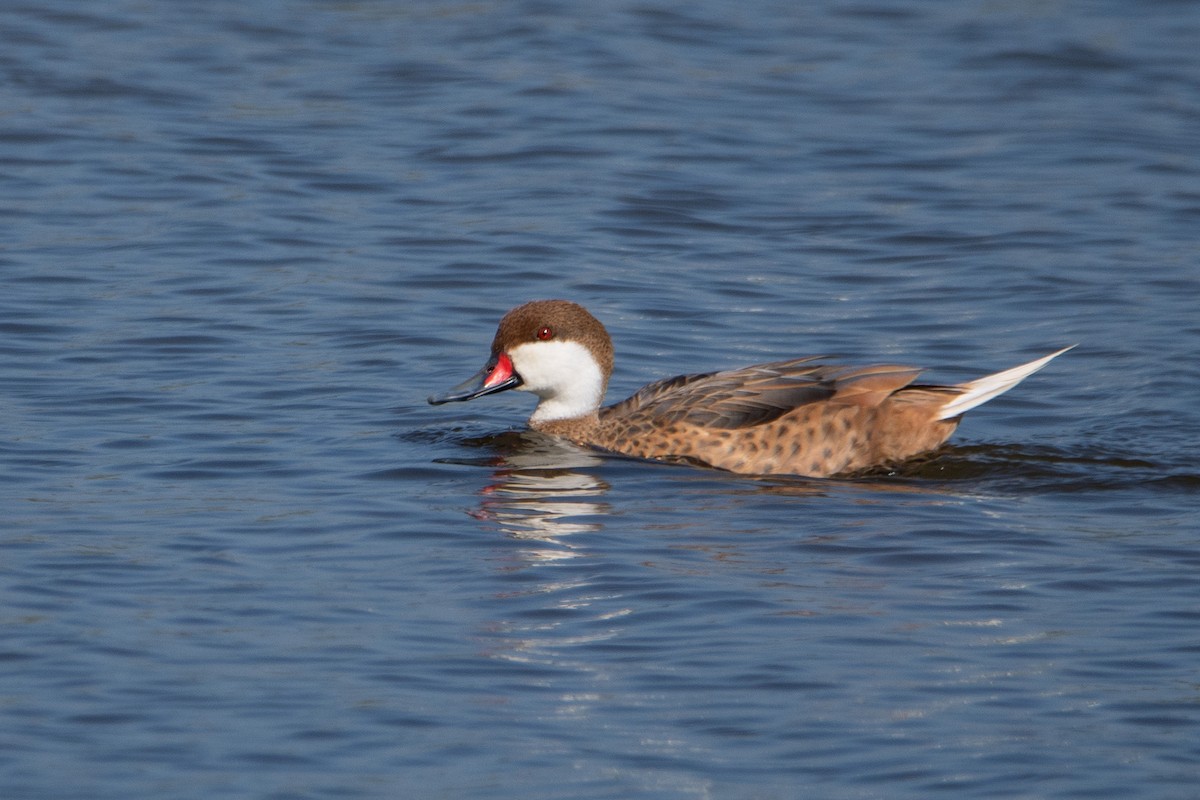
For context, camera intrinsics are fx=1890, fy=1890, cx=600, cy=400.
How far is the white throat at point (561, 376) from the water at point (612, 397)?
316mm

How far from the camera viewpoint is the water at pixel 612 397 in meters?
5.96

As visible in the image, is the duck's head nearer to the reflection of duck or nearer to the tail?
the reflection of duck

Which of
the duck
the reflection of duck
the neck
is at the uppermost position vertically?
the duck

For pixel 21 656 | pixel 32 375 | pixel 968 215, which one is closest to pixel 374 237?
pixel 32 375

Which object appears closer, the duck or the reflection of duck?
the reflection of duck

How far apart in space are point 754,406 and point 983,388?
112cm

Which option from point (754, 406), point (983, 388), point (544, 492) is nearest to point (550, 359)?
point (544, 492)

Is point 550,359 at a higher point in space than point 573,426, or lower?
higher

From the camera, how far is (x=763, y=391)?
30.0 ft

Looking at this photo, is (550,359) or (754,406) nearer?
(754,406)

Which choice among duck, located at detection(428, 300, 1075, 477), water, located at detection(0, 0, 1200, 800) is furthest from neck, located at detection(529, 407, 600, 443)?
water, located at detection(0, 0, 1200, 800)

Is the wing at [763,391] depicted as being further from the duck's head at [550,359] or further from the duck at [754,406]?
the duck's head at [550,359]

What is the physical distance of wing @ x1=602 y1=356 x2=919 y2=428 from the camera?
908 cm

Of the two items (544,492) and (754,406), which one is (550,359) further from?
(754,406)
